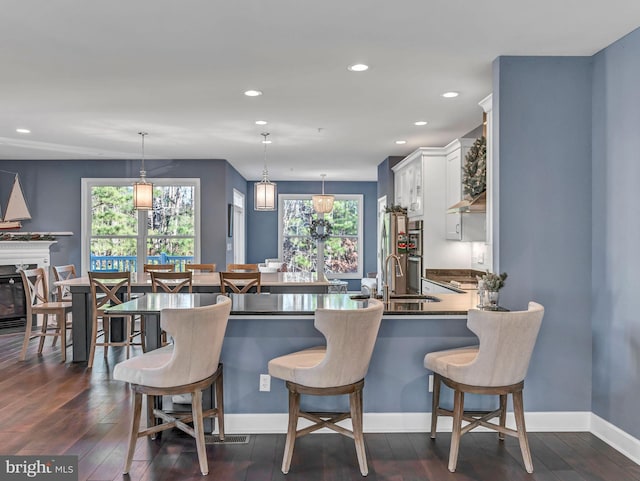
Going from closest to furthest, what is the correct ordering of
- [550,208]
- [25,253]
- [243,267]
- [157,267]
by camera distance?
Result: [550,208] → [157,267] → [243,267] → [25,253]

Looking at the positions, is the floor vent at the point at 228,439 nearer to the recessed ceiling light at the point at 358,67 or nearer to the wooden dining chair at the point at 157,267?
the recessed ceiling light at the point at 358,67

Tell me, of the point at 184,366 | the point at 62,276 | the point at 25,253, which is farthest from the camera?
the point at 25,253

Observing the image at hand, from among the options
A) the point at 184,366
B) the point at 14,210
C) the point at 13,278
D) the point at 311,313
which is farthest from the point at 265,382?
the point at 14,210

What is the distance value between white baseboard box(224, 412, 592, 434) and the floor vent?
46 millimetres

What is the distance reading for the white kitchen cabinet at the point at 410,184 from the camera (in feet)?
20.9

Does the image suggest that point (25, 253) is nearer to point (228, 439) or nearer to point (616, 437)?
point (228, 439)

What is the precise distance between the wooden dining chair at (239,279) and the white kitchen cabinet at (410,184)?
2.44m

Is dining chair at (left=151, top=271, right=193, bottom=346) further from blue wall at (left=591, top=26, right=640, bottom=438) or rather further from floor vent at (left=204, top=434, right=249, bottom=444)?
blue wall at (left=591, top=26, right=640, bottom=438)

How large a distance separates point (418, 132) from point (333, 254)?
5684 mm

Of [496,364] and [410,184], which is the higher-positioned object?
[410,184]

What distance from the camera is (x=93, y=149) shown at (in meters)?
7.13

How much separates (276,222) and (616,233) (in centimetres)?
863

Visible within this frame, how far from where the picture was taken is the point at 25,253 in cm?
721

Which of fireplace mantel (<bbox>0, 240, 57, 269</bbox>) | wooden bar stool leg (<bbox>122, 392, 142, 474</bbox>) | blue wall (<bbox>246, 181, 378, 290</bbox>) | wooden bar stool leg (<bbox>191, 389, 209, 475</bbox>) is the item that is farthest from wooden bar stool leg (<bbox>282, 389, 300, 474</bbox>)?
blue wall (<bbox>246, 181, 378, 290</bbox>)
